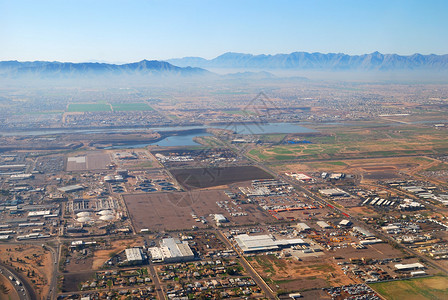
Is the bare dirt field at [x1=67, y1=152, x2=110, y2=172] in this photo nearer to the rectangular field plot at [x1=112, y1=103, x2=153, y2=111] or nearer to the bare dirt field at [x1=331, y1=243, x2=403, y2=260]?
the bare dirt field at [x1=331, y1=243, x2=403, y2=260]

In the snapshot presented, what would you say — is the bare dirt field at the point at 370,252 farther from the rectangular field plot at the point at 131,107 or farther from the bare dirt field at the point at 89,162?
the rectangular field plot at the point at 131,107

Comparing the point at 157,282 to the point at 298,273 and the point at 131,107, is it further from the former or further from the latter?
the point at 131,107

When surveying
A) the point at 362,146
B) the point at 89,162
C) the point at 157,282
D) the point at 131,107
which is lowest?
the point at 157,282

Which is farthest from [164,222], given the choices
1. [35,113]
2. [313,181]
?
[35,113]

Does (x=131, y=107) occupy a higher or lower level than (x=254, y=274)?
higher

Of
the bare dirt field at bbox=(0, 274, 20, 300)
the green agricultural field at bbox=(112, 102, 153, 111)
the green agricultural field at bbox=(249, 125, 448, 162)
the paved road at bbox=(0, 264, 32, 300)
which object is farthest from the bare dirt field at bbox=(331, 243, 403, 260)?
the green agricultural field at bbox=(112, 102, 153, 111)

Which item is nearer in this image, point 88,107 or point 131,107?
point 88,107

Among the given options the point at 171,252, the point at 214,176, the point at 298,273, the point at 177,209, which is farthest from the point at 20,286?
the point at 214,176
